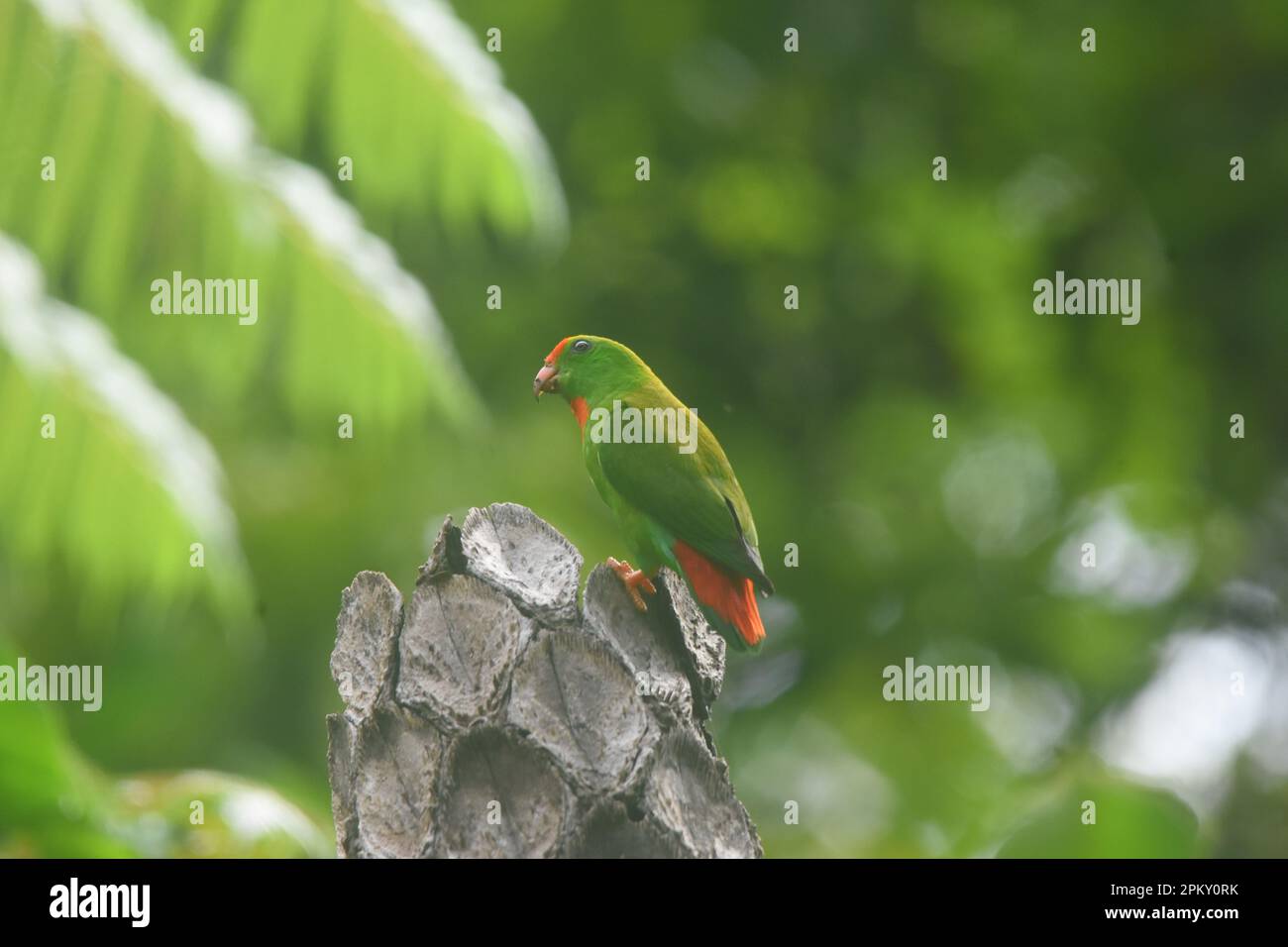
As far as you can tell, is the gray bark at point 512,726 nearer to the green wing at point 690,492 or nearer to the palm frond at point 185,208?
the green wing at point 690,492

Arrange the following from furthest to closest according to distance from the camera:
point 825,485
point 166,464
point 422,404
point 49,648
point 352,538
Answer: point 825,485, point 352,538, point 49,648, point 422,404, point 166,464

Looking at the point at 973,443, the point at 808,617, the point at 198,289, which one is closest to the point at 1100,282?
the point at 973,443

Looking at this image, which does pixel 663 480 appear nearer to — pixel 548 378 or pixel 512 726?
pixel 548 378

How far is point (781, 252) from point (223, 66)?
4.41m

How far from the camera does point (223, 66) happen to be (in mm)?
6961

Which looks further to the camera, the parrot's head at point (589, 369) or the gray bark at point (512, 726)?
the parrot's head at point (589, 369)

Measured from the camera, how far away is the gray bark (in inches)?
90.5

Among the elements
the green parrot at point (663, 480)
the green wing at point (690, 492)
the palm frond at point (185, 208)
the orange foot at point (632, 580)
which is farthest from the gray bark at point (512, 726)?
the palm frond at point (185, 208)

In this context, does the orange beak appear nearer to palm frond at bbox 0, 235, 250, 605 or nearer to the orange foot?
the orange foot

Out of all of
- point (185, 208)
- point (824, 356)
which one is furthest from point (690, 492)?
point (824, 356)

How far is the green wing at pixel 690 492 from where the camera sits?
2.97 m

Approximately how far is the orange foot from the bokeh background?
132 inches

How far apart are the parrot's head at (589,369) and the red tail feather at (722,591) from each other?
0.42 meters

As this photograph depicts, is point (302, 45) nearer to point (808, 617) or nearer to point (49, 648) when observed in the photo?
point (49, 648)
